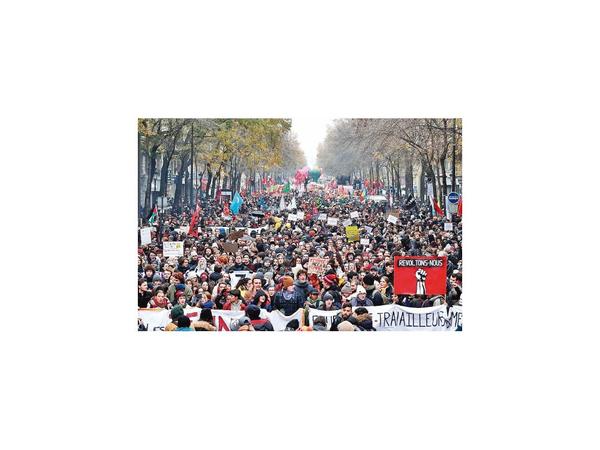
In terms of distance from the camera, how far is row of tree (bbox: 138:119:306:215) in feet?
30.7

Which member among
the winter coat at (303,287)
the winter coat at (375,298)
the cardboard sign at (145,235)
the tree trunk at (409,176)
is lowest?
the winter coat at (375,298)

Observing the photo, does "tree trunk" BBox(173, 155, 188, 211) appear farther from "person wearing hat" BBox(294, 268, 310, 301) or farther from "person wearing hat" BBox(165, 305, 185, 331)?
"person wearing hat" BBox(294, 268, 310, 301)

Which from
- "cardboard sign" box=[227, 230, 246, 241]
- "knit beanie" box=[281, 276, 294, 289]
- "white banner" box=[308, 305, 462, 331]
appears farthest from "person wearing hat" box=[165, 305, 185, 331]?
"white banner" box=[308, 305, 462, 331]

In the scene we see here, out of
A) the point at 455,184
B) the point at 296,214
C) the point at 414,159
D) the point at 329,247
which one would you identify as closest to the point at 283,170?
the point at 296,214

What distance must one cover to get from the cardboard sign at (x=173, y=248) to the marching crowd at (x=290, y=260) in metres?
0.07

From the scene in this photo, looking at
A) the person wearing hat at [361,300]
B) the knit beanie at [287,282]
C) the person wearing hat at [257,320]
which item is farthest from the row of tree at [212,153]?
the person wearing hat at [361,300]

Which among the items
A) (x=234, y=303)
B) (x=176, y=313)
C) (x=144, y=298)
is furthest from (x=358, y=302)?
(x=144, y=298)

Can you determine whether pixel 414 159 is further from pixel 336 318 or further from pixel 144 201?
pixel 144 201

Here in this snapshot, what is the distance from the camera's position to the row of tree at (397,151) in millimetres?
9312

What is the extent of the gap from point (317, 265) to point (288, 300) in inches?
28.8

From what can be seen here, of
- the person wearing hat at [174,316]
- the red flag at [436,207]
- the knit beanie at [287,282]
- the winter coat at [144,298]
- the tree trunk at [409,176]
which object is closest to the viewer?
the person wearing hat at [174,316]

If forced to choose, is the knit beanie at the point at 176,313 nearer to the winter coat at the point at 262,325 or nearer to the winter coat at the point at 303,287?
the winter coat at the point at 262,325

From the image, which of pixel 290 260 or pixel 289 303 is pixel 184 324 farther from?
pixel 290 260

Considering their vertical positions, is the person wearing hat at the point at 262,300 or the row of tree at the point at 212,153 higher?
the row of tree at the point at 212,153
